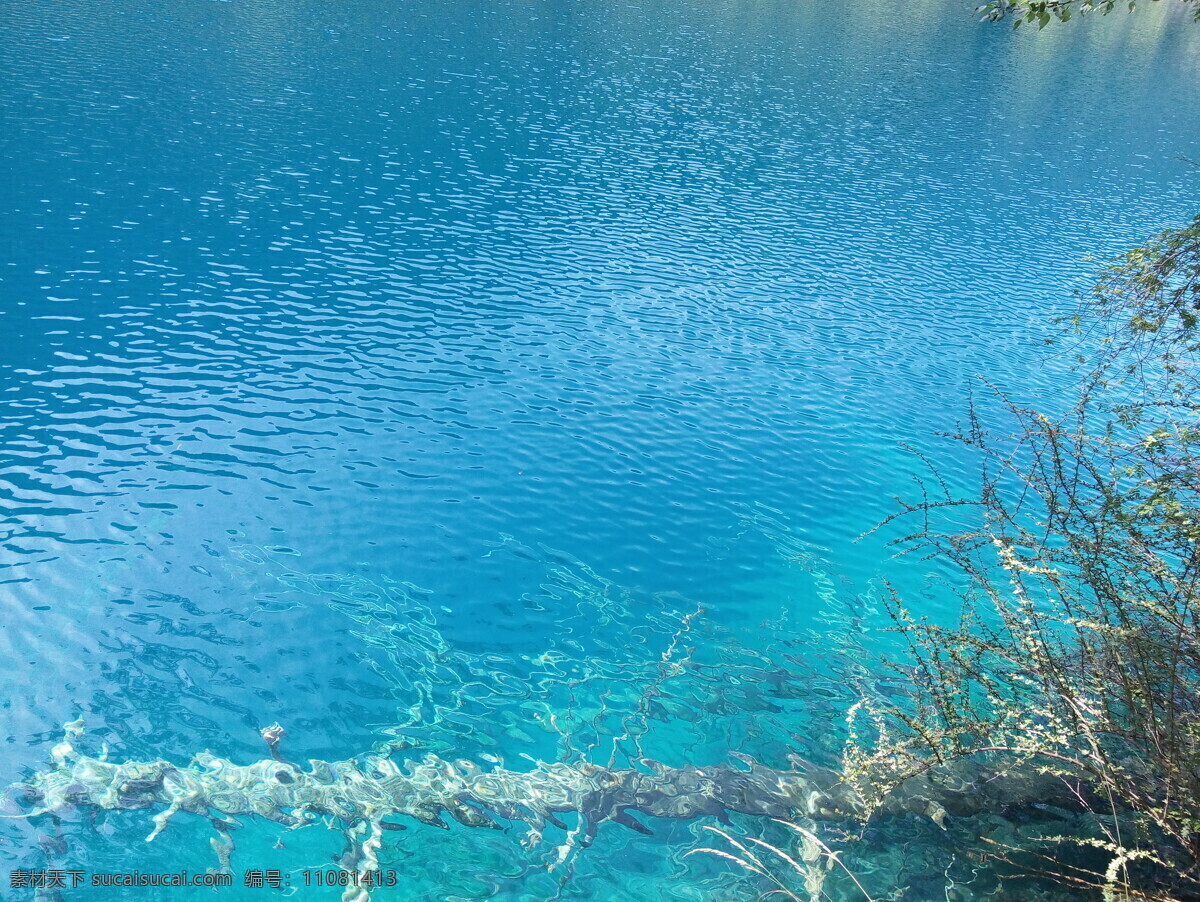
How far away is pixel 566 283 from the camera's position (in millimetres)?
27766

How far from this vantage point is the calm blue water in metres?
13.0

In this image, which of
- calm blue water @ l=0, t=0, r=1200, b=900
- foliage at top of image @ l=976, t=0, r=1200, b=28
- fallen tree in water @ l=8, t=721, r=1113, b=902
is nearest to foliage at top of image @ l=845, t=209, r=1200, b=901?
fallen tree in water @ l=8, t=721, r=1113, b=902

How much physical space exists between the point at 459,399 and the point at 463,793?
432 inches

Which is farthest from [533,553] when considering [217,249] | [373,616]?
[217,249]

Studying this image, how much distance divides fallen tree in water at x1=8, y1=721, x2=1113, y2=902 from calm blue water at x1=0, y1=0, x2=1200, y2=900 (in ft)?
1.13

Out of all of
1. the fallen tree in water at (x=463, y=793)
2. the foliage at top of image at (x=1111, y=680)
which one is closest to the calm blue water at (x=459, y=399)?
the fallen tree in water at (x=463, y=793)

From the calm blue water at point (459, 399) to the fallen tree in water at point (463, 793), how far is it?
344 mm

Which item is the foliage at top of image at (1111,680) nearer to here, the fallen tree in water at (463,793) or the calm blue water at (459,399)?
the fallen tree in water at (463,793)

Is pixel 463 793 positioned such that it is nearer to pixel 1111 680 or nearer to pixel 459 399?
pixel 1111 680

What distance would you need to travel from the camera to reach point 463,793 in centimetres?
1177

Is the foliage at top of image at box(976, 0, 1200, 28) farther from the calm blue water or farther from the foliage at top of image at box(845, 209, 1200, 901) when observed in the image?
the calm blue water

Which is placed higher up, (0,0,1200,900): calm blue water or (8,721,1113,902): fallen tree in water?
(0,0,1200,900): calm blue water

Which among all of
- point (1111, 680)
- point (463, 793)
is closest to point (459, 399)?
point (463, 793)

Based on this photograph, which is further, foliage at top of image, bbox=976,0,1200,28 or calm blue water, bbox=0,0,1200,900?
calm blue water, bbox=0,0,1200,900
